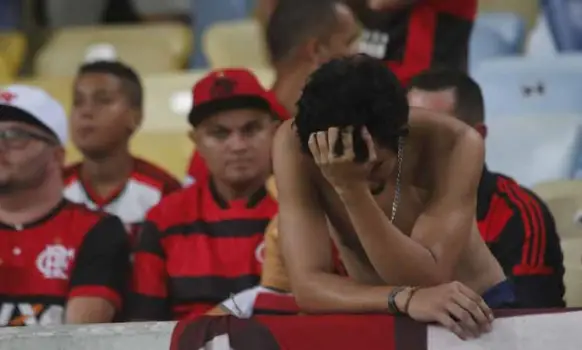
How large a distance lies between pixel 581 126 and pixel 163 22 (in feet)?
7.35

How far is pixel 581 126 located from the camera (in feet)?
10.7

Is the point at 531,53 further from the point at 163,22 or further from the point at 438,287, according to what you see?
the point at 438,287

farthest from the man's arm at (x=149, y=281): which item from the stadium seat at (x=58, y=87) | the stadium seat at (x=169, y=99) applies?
the stadium seat at (x=58, y=87)

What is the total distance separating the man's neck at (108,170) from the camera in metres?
2.88

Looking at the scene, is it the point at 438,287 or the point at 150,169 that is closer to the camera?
the point at 438,287

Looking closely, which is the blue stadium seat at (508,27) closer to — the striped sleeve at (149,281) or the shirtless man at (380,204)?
the striped sleeve at (149,281)

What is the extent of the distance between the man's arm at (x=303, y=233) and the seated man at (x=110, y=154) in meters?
0.92

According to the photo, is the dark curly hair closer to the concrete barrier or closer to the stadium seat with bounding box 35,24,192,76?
the concrete barrier

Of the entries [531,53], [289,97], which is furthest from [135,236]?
[531,53]

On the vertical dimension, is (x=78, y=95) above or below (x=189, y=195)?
above

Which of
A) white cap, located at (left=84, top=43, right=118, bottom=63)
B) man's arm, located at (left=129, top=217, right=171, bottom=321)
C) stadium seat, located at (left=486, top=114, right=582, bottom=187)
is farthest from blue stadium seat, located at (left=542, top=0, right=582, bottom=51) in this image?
man's arm, located at (left=129, top=217, right=171, bottom=321)

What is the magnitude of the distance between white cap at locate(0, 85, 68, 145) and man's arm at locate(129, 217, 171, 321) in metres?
0.27

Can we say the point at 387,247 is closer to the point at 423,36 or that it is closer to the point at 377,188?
the point at 377,188

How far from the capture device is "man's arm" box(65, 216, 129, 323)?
7.06 ft
